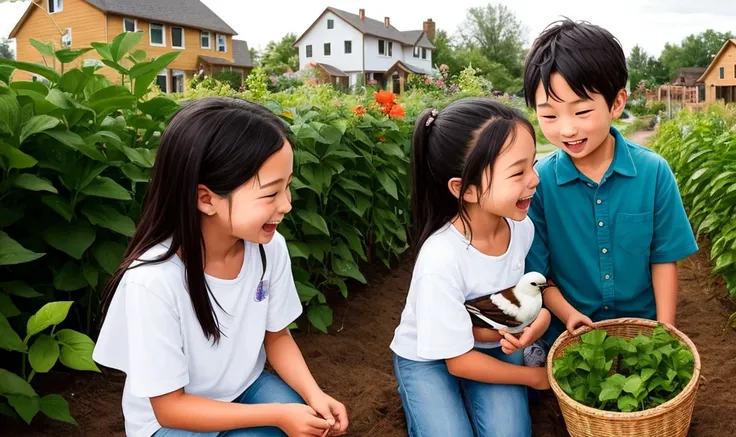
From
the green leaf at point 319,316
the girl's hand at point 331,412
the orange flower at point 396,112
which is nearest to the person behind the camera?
the girl's hand at point 331,412

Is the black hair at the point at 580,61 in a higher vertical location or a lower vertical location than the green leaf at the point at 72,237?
higher

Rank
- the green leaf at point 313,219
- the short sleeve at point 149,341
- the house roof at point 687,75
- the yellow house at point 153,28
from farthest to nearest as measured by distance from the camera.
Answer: the house roof at point 687,75 < the yellow house at point 153,28 < the green leaf at point 313,219 < the short sleeve at point 149,341

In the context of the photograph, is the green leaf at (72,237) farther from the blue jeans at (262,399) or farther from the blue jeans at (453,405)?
the blue jeans at (453,405)

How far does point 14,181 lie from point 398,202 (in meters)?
2.08

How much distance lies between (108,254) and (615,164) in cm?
145

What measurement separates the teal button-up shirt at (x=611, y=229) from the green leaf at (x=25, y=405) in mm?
1372

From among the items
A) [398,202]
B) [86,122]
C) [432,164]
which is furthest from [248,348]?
[398,202]

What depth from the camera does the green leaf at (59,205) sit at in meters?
1.93

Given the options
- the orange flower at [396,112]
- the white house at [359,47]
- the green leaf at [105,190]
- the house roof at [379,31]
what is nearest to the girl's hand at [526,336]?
the green leaf at [105,190]

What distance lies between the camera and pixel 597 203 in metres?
2.07

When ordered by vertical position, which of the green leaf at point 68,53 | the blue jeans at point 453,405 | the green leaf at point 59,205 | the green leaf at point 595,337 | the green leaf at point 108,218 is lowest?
the blue jeans at point 453,405

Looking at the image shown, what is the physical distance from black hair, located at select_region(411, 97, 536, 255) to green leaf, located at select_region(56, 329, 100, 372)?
869 millimetres

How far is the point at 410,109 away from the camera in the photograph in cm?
483

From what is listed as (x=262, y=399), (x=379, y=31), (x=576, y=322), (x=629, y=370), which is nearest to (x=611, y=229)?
(x=576, y=322)
